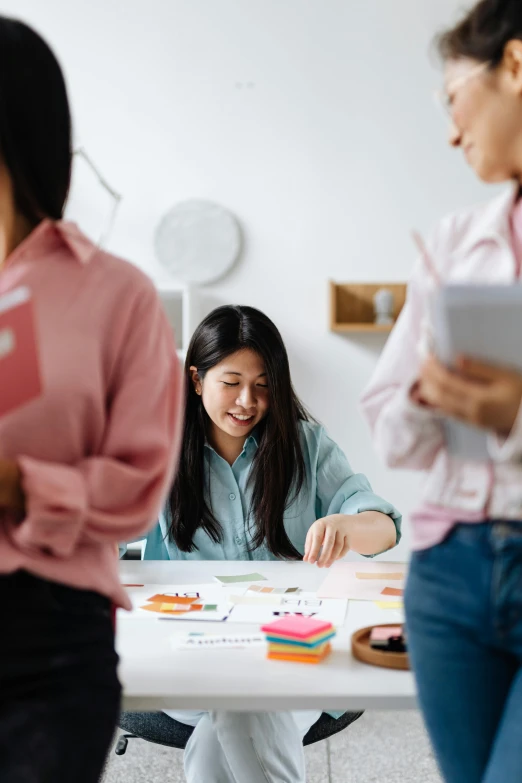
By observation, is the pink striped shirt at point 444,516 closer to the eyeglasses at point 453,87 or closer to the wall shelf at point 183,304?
the eyeglasses at point 453,87

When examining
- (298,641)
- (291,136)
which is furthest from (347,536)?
(291,136)

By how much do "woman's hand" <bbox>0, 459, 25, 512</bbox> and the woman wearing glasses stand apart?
0.40 m

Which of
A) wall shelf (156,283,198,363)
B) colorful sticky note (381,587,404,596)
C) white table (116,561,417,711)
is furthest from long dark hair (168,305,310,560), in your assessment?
wall shelf (156,283,198,363)

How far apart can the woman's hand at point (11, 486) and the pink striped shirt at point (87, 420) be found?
0.04ft

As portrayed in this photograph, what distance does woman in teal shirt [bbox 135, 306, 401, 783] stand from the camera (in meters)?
2.15

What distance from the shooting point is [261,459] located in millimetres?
2162

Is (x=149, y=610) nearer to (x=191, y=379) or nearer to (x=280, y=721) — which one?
(x=280, y=721)

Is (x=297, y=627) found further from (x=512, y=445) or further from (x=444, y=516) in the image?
(x=512, y=445)

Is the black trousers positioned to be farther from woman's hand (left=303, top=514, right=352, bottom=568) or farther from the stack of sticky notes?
woman's hand (left=303, top=514, right=352, bottom=568)

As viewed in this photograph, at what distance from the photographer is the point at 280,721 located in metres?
1.61

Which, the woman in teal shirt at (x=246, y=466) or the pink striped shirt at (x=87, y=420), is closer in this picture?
the pink striped shirt at (x=87, y=420)

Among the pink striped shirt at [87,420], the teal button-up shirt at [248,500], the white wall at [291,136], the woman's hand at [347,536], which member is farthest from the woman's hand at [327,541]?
the white wall at [291,136]

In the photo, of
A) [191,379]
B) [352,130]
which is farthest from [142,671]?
[352,130]

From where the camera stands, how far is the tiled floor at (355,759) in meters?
2.64
